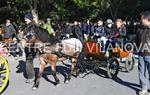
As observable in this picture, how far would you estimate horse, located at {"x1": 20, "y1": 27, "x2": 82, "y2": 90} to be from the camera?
9.56 metres

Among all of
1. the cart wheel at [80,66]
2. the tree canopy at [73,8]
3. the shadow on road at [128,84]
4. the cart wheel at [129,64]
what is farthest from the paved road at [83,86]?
the tree canopy at [73,8]

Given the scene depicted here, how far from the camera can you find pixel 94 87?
34.0 ft

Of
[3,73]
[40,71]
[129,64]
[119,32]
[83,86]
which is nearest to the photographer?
[3,73]

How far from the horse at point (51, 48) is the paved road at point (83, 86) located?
0.96 ft

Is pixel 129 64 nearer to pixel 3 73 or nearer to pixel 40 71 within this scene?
pixel 40 71

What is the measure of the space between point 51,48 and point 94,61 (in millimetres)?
2304

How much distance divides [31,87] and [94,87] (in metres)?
1.62

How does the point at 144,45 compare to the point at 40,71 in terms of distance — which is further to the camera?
A: the point at 40,71

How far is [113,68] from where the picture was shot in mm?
11633

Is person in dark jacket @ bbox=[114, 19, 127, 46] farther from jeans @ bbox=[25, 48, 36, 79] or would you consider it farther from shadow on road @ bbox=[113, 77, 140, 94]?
jeans @ bbox=[25, 48, 36, 79]

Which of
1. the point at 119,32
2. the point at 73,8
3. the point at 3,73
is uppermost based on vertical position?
the point at 73,8

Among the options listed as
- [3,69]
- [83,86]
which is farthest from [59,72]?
[3,69]

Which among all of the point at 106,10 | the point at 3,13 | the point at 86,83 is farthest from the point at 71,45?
the point at 106,10

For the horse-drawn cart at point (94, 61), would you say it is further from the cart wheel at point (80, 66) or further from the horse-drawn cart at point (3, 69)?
the horse-drawn cart at point (3, 69)
